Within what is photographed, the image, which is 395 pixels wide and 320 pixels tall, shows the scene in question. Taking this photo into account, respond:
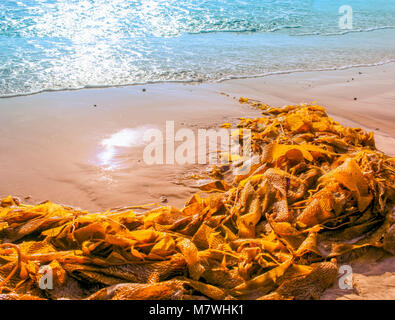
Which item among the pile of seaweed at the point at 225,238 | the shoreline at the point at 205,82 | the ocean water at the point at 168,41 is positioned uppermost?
the ocean water at the point at 168,41

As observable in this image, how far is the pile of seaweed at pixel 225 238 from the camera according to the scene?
1553mm

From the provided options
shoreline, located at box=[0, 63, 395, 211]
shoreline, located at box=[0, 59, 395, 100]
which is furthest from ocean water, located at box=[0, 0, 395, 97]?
shoreline, located at box=[0, 63, 395, 211]

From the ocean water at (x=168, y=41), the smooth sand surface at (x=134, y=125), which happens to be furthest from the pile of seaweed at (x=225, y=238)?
the ocean water at (x=168, y=41)

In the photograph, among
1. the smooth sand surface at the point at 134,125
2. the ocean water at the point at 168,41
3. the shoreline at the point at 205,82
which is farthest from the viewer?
the ocean water at the point at 168,41

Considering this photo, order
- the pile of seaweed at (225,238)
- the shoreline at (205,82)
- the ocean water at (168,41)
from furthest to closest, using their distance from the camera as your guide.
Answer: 1. the ocean water at (168,41)
2. the shoreline at (205,82)
3. the pile of seaweed at (225,238)

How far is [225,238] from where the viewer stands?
188 centimetres

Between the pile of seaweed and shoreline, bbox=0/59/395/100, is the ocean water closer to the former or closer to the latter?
shoreline, bbox=0/59/395/100

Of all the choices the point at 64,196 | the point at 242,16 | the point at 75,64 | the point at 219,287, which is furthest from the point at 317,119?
the point at 242,16

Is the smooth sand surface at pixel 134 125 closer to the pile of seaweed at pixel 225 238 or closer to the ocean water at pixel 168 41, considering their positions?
the pile of seaweed at pixel 225 238

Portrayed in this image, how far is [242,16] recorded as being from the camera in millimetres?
10516

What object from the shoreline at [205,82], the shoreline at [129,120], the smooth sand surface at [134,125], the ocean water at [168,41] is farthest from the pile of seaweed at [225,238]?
the ocean water at [168,41]

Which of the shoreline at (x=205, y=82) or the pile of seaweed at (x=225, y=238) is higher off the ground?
the shoreline at (x=205, y=82)

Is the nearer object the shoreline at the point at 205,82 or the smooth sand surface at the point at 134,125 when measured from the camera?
the smooth sand surface at the point at 134,125

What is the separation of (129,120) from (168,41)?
4486 mm
